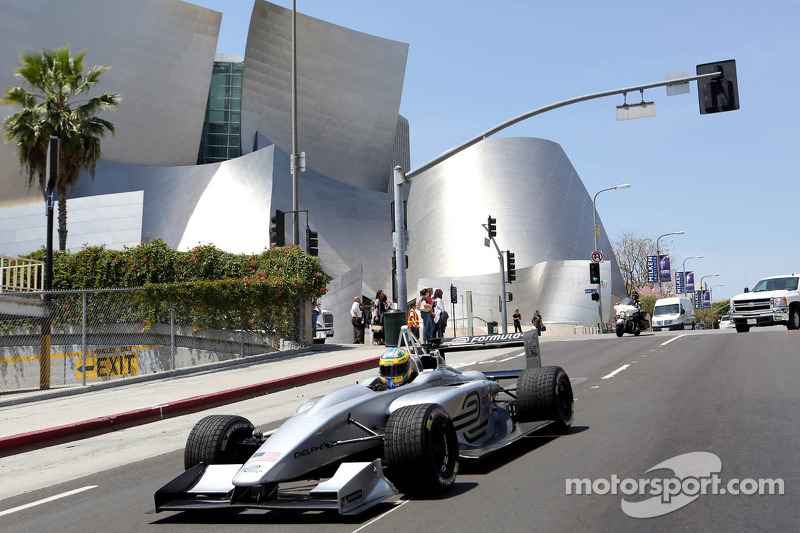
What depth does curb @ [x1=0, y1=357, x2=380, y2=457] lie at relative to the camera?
10.8 m

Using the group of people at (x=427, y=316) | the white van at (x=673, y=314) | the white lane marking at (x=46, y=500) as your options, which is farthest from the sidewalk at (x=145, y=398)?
the white van at (x=673, y=314)

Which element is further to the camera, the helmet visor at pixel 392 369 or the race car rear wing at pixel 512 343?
the race car rear wing at pixel 512 343

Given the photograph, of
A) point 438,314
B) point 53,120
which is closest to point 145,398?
point 438,314

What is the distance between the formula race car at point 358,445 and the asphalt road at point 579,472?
0.21m

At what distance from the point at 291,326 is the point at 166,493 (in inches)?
672

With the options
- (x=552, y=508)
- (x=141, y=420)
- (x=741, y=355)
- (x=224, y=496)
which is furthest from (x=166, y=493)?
(x=741, y=355)

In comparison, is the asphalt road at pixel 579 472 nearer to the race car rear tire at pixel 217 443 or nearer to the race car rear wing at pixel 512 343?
the race car rear tire at pixel 217 443

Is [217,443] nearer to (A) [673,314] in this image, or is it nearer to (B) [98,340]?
(B) [98,340]

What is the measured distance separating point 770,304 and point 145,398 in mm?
21317

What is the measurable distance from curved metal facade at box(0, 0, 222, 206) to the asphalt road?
136 feet

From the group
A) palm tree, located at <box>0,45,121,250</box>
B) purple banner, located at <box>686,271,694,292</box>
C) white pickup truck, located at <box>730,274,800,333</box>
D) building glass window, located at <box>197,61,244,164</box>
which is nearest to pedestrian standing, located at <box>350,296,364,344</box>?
palm tree, located at <box>0,45,121,250</box>

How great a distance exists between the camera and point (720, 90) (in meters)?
17.2

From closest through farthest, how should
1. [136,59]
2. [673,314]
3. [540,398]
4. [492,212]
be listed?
[540,398]
[673,314]
[136,59]
[492,212]

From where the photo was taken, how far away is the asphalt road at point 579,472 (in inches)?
195
